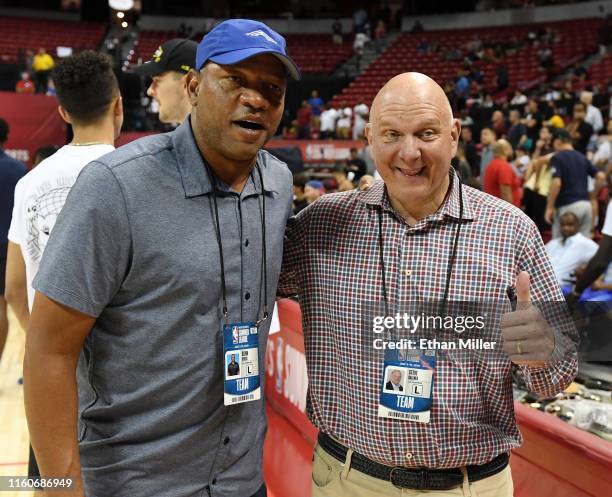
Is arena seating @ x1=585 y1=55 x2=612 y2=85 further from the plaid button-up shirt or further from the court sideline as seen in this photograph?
the plaid button-up shirt

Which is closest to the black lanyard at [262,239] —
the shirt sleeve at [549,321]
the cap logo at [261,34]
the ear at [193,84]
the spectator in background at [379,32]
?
the ear at [193,84]

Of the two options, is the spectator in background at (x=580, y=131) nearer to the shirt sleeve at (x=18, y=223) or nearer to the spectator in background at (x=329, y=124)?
the spectator in background at (x=329, y=124)

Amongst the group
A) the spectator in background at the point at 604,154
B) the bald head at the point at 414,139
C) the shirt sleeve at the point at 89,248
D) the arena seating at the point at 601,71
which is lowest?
the spectator in background at the point at 604,154

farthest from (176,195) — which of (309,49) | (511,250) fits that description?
(309,49)

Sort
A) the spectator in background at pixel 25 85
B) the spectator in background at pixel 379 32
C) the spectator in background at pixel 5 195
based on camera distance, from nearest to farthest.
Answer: the spectator in background at pixel 5 195 < the spectator in background at pixel 25 85 < the spectator in background at pixel 379 32

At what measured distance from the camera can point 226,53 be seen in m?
1.34

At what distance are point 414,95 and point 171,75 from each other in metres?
1.16

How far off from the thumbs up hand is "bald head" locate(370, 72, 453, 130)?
451mm

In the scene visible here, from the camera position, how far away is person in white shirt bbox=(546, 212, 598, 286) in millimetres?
4727

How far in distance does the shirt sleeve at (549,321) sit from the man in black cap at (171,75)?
1370 mm

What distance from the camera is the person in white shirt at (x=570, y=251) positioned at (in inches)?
→ 186

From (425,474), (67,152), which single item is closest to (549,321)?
(425,474)

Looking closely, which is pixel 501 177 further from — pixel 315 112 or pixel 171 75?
pixel 315 112

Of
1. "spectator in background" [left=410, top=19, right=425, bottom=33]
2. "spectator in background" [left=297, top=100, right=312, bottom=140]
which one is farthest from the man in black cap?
"spectator in background" [left=410, top=19, right=425, bottom=33]
